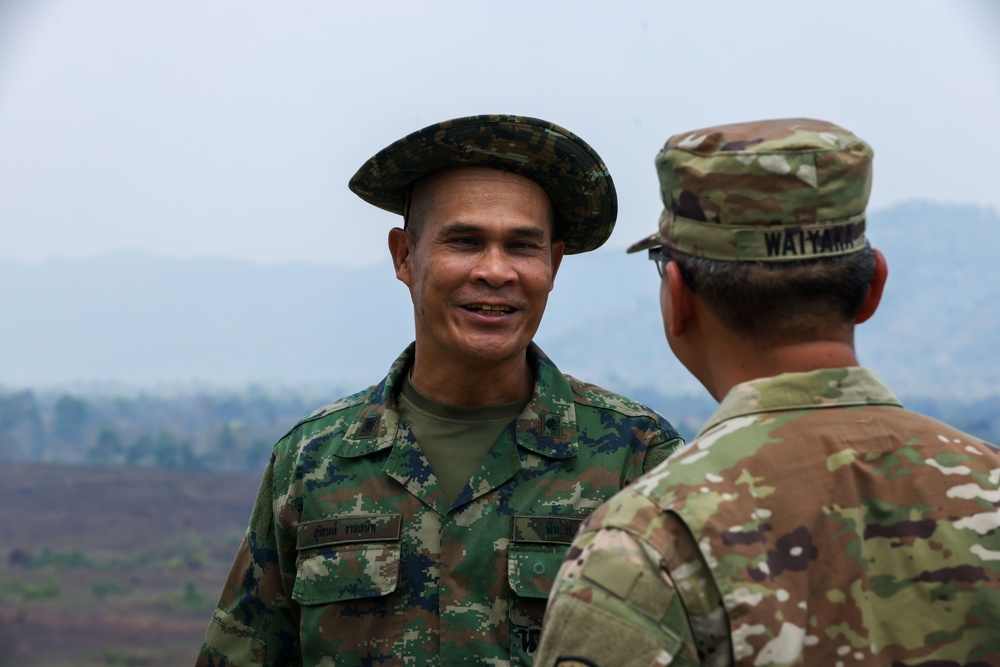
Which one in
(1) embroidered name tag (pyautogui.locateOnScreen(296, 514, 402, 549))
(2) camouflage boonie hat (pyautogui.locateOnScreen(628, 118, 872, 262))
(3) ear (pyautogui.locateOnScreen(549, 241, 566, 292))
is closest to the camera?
(2) camouflage boonie hat (pyautogui.locateOnScreen(628, 118, 872, 262))

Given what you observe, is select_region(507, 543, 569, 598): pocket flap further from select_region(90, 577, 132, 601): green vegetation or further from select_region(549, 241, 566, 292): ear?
select_region(90, 577, 132, 601): green vegetation

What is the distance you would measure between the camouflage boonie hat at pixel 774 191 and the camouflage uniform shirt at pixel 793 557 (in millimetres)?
327

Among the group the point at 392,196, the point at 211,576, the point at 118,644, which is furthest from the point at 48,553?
the point at 392,196

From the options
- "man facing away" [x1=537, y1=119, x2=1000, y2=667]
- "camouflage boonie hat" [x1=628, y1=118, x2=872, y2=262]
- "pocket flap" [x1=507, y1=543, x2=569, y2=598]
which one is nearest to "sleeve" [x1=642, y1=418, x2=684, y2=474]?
"pocket flap" [x1=507, y1=543, x2=569, y2=598]

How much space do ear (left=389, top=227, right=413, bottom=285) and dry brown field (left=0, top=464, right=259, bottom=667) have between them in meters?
41.3

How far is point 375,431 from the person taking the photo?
12.2ft

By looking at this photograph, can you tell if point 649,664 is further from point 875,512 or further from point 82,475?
point 82,475

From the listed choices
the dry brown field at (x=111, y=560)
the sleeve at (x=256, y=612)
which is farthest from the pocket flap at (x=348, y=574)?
the dry brown field at (x=111, y=560)

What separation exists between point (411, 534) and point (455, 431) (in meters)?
0.38

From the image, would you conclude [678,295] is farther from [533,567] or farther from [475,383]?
[475,383]

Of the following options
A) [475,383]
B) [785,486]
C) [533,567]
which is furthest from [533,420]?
[785,486]

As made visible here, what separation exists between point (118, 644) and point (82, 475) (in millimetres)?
28979

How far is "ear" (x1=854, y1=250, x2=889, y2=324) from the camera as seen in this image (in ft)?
7.64

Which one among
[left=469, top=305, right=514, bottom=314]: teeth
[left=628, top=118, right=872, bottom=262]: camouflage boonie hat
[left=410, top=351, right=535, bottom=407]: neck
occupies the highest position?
[left=628, top=118, right=872, bottom=262]: camouflage boonie hat
